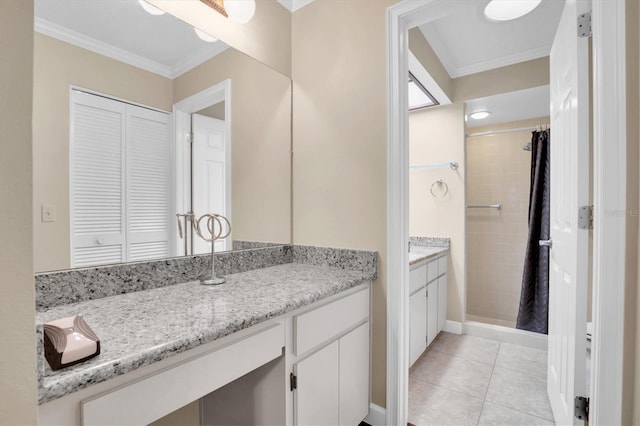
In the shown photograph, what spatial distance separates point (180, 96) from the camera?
136 centimetres

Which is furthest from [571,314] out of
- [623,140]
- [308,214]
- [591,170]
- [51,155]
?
A: [51,155]

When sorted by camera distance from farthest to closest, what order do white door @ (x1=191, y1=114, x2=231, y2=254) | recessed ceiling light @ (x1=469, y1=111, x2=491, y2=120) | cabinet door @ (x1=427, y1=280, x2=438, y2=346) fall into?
recessed ceiling light @ (x1=469, y1=111, x2=491, y2=120)
cabinet door @ (x1=427, y1=280, x2=438, y2=346)
white door @ (x1=191, y1=114, x2=231, y2=254)

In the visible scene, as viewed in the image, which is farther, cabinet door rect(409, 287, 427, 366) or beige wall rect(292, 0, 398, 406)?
cabinet door rect(409, 287, 427, 366)

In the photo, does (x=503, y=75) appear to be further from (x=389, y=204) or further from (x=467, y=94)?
(x=389, y=204)

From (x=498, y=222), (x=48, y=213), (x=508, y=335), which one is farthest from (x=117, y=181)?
(x=498, y=222)

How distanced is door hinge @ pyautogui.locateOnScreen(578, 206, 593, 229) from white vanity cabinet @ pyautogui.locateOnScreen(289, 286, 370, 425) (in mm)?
914

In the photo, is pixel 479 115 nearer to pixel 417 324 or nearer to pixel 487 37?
pixel 487 37

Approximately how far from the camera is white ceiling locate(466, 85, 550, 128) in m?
2.60

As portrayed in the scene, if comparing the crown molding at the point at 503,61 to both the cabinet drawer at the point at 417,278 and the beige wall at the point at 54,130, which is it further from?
the beige wall at the point at 54,130

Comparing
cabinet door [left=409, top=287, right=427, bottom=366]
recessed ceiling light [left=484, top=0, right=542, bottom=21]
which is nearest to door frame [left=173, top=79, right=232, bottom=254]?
cabinet door [left=409, top=287, right=427, bottom=366]

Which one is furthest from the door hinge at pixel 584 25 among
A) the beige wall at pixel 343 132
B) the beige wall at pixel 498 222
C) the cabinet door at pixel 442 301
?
the beige wall at pixel 498 222

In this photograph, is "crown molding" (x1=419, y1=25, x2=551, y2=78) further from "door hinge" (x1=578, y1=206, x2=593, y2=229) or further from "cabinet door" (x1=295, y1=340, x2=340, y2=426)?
"cabinet door" (x1=295, y1=340, x2=340, y2=426)

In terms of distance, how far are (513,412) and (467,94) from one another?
8.00 ft

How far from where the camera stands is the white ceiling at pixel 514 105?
2.60 m
